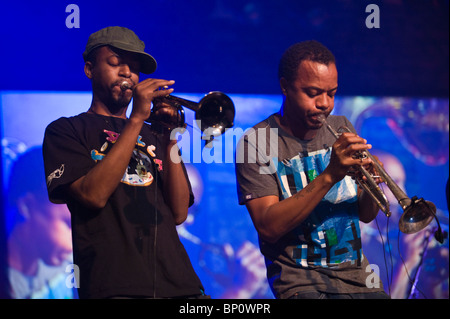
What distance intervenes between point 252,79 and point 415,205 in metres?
2.41

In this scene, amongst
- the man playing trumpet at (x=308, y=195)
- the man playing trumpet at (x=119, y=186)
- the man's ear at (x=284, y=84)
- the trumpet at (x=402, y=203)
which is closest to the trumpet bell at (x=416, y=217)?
the trumpet at (x=402, y=203)

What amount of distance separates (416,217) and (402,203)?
0.14 metres

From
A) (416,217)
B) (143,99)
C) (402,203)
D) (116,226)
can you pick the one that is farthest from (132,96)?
(416,217)

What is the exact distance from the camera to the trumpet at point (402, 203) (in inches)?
94.0

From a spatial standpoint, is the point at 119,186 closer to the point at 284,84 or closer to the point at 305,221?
the point at 305,221

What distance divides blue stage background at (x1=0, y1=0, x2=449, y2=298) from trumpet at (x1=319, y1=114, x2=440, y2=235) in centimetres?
174

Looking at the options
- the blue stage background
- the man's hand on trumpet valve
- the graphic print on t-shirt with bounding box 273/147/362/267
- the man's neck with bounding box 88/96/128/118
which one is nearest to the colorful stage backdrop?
the blue stage background

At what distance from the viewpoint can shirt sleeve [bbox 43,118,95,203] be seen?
226 cm

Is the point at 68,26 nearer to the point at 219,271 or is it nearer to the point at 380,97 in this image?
the point at 219,271

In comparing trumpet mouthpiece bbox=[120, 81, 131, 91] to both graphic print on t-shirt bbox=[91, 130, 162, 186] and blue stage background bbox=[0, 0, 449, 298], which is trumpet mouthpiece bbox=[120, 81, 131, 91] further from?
blue stage background bbox=[0, 0, 449, 298]

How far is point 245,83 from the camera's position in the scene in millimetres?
4469

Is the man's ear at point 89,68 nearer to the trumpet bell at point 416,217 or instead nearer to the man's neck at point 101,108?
the man's neck at point 101,108

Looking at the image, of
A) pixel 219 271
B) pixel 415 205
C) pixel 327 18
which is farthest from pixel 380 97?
pixel 415 205

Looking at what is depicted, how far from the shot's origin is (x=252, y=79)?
4.48 metres
